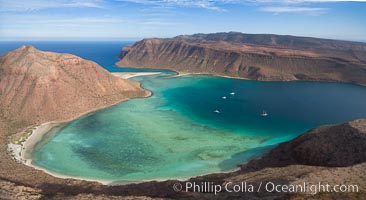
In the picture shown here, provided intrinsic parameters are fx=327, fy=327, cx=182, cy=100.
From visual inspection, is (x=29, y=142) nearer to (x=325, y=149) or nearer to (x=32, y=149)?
(x=32, y=149)

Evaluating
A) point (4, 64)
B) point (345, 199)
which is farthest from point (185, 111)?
point (345, 199)

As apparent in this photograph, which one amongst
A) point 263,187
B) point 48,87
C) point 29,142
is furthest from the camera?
point 48,87

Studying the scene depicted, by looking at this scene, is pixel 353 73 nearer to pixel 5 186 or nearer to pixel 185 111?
pixel 185 111

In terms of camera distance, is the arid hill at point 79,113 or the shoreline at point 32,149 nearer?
the arid hill at point 79,113

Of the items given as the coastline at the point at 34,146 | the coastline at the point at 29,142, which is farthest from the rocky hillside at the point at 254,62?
the coastline at the point at 29,142

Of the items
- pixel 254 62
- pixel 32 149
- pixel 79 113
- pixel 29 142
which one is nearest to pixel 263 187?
pixel 32 149

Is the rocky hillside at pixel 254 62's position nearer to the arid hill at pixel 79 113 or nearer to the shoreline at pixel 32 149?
the arid hill at pixel 79 113
